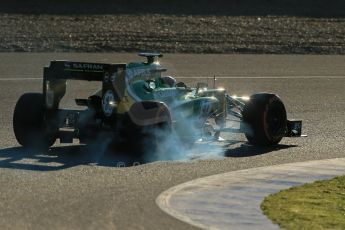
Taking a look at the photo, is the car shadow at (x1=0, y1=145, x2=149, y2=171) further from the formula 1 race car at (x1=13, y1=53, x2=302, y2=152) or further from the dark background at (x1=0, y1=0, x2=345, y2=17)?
the dark background at (x1=0, y1=0, x2=345, y2=17)

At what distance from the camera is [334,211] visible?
444 inches

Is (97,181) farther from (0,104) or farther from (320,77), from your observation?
(320,77)

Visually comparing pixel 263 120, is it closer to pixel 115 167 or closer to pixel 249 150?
pixel 249 150

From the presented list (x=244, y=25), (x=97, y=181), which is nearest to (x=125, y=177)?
(x=97, y=181)

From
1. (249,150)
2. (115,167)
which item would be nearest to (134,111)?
(115,167)

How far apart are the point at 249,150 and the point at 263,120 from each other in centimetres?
49

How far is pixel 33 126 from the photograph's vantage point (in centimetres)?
1501

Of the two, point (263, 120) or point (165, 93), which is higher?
point (165, 93)

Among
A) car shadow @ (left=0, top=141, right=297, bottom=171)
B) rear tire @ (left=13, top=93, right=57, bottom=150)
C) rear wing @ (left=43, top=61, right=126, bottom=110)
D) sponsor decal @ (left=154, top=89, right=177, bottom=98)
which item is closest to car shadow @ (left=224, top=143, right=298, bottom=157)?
car shadow @ (left=0, top=141, right=297, bottom=171)

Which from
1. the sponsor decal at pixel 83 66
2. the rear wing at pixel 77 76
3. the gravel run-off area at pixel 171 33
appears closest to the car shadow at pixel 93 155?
the rear wing at pixel 77 76

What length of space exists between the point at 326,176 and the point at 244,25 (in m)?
24.9

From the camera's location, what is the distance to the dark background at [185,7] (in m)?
40.7

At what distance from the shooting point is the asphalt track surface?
10.5 metres

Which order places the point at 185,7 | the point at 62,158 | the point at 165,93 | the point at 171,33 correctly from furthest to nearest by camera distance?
the point at 185,7 < the point at 171,33 < the point at 165,93 < the point at 62,158
